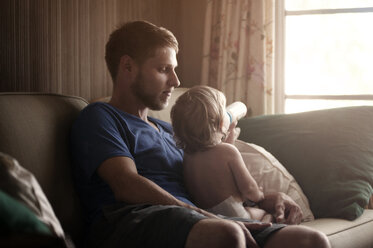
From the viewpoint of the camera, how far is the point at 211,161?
1815mm

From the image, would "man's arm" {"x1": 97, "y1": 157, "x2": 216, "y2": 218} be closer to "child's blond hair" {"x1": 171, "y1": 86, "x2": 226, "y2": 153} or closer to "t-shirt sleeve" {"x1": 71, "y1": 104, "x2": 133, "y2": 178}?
"t-shirt sleeve" {"x1": 71, "y1": 104, "x2": 133, "y2": 178}

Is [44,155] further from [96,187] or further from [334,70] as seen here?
[334,70]

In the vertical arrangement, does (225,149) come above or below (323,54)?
below

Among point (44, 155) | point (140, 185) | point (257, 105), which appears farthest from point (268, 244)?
point (257, 105)

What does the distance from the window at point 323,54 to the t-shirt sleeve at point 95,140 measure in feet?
6.29

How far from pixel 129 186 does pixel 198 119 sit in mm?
400

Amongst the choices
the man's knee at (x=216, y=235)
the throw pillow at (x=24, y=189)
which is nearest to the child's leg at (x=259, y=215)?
the man's knee at (x=216, y=235)

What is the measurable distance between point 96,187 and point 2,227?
998 mm

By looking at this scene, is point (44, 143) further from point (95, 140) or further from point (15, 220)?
point (15, 220)

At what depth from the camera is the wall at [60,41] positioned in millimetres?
2100

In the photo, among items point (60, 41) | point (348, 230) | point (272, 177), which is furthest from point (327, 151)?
point (60, 41)

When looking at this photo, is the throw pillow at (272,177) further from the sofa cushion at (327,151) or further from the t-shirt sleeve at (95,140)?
the t-shirt sleeve at (95,140)

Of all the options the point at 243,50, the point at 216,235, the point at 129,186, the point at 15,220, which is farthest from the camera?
the point at 243,50

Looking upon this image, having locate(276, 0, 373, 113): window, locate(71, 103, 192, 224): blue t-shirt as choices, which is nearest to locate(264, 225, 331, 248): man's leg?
locate(71, 103, 192, 224): blue t-shirt
